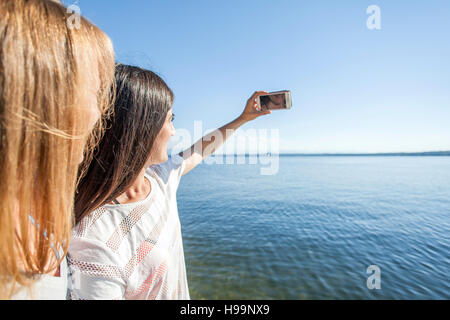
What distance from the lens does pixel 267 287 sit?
6512 millimetres

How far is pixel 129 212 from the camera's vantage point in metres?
1.40

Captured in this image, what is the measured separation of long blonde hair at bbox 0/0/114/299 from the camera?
0.67 m

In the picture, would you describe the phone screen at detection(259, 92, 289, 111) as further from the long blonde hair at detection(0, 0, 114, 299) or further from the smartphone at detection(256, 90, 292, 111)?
the long blonde hair at detection(0, 0, 114, 299)

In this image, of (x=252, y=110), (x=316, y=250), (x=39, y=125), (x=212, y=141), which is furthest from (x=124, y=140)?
(x=316, y=250)

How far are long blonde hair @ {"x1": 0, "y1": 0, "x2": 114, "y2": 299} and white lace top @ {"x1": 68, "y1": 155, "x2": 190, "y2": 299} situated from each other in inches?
7.8

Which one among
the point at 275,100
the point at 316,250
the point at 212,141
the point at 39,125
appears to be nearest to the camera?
the point at 39,125

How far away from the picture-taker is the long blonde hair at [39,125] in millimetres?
666

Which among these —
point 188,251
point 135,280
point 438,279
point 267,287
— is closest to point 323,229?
point 438,279

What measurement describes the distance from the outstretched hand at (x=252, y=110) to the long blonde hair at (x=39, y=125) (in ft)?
6.84

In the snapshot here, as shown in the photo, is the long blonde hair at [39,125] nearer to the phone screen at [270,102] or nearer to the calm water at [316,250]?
the phone screen at [270,102]

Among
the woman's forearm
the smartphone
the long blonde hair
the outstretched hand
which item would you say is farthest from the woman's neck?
the smartphone

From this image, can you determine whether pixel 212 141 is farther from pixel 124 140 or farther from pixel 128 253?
pixel 128 253

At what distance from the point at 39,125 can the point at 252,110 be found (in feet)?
7.90
